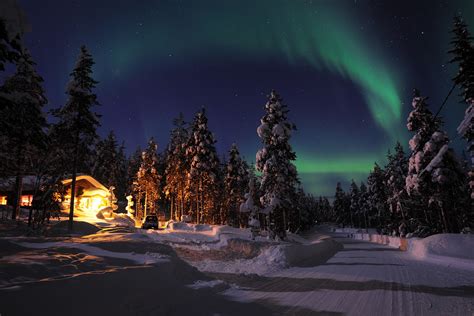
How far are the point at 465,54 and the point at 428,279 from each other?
20.0 metres

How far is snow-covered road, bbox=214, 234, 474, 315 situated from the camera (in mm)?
7535

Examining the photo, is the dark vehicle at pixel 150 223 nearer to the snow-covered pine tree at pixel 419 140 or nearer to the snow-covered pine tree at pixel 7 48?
the snow-covered pine tree at pixel 419 140

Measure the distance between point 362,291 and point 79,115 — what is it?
2715 cm

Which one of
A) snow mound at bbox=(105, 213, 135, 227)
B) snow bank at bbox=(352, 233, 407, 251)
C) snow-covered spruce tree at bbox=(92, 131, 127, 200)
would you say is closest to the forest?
snow bank at bbox=(352, 233, 407, 251)

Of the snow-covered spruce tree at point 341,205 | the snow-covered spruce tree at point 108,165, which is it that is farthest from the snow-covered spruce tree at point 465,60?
the snow-covered spruce tree at point 341,205

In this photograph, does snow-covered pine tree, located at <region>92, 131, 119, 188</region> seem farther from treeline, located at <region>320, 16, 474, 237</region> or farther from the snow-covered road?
the snow-covered road

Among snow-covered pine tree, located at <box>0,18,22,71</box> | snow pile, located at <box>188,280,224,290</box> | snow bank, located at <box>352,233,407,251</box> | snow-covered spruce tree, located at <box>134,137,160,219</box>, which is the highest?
snow-covered spruce tree, located at <box>134,137,160,219</box>

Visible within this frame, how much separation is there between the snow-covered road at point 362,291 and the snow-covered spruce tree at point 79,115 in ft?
68.7

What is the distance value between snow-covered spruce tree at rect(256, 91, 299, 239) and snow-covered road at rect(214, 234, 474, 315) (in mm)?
16092

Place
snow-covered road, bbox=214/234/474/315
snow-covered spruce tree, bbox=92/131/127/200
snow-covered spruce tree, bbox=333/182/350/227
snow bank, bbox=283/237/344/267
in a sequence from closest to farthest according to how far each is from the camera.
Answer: snow-covered road, bbox=214/234/474/315 < snow bank, bbox=283/237/344/267 < snow-covered spruce tree, bbox=92/131/127/200 < snow-covered spruce tree, bbox=333/182/350/227

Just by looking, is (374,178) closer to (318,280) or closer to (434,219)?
(434,219)

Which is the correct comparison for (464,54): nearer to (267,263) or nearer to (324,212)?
(267,263)

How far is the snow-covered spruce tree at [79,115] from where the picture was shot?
1065 inches

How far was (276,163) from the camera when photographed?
3005 centimetres
